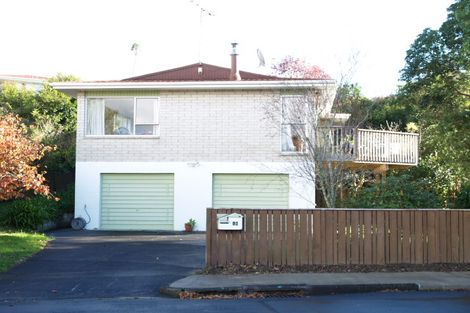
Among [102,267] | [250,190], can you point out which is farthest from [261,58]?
[102,267]

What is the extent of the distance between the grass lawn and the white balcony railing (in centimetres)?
795

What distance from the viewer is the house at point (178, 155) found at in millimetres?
20062

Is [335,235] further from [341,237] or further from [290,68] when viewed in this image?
[290,68]

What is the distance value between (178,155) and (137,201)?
2178 mm

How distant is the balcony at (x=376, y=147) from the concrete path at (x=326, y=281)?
5.06m

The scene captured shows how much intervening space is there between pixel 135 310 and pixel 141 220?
11704mm

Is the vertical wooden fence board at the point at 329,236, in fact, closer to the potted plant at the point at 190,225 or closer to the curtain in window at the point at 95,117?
the potted plant at the point at 190,225

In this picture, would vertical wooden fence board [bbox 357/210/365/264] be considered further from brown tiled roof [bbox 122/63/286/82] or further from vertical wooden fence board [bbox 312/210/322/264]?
brown tiled roof [bbox 122/63/286/82]

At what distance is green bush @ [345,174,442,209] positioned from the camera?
14266mm

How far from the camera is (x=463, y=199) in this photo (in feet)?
71.3

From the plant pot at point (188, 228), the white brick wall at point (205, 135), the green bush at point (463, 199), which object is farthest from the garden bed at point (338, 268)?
the green bush at point (463, 199)

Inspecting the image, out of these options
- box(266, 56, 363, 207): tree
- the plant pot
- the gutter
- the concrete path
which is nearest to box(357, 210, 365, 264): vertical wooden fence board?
the concrete path

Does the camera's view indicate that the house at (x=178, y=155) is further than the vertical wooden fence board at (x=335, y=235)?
Yes

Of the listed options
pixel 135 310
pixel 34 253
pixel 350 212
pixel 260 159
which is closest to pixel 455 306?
pixel 350 212
